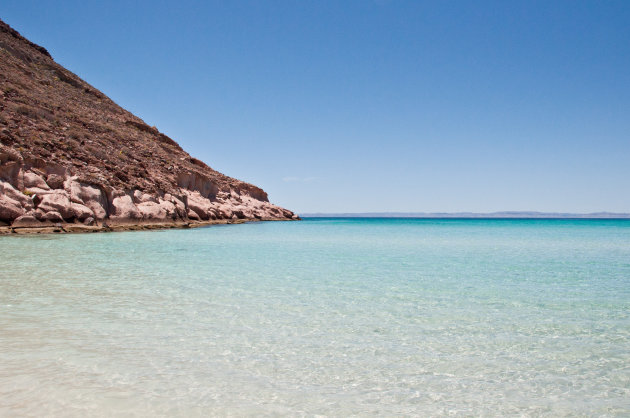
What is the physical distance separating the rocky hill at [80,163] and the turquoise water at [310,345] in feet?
52.5

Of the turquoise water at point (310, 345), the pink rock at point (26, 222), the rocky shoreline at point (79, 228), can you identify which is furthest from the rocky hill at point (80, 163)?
the turquoise water at point (310, 345)

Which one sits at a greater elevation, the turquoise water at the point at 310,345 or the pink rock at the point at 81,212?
the pink rock at the point at 81,212

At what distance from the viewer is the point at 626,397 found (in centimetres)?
388

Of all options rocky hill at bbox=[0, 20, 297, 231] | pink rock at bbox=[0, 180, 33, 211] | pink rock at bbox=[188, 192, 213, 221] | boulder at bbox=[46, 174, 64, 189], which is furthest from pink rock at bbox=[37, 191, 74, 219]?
pink rock at bbox=[188, 192, 213, 221]

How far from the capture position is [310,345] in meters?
5.26

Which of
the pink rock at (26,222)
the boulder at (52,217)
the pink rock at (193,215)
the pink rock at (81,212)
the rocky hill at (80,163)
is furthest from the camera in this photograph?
the pink rock at (193,215)

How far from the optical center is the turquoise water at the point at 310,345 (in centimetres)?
378

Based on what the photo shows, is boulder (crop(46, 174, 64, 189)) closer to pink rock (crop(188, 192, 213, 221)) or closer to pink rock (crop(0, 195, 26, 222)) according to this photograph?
pink rock (crop(0, 195, 26, 222))

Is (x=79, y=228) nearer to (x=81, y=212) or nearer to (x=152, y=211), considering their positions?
(x=81, y=212)

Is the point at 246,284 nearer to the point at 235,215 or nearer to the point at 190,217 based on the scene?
the point at 190,217

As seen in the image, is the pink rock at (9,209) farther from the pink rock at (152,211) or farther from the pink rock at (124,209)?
the pink rock at (152,211)

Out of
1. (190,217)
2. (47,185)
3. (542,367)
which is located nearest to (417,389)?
(542,367)

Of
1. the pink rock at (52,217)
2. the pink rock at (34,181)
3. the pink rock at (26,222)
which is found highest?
the pink rock at (34,181)

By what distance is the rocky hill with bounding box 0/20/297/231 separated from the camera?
2391cm
